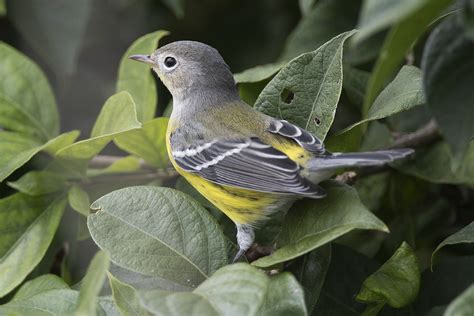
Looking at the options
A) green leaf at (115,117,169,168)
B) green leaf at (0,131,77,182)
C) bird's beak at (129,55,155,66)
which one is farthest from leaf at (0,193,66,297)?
bird's beak at (129,55,155,66)

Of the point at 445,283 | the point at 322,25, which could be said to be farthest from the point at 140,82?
the point at 445,283

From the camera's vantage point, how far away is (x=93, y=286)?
154 cm

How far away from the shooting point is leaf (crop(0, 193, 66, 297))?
230 cm

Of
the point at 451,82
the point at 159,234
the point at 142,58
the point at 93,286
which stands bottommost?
the point at 159,234

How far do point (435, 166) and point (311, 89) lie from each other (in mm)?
576

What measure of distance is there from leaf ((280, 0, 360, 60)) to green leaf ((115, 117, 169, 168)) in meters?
0.68

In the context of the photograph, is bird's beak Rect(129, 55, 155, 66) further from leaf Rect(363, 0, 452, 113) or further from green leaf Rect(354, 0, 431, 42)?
green leaf Rect(354, 0, 431, 42)

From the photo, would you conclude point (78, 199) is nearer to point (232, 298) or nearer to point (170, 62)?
point (170, 62)

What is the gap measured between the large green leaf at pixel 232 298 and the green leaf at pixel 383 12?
58 centimetres

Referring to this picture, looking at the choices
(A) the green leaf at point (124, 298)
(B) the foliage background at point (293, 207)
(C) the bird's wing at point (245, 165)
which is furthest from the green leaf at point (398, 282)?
(A) the green leaf at point (124, 298)

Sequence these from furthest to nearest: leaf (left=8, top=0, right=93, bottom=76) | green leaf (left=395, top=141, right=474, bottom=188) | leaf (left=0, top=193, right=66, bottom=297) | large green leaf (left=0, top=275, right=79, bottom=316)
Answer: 1. leaf (left=8, top=0, right=93, bottom=76)
2. green leaf (left=395, top=141, right=474, bottom=188)
3. leaf (left=0, top=193, right=66, bottom=297)
4. large green leaf (left=0, top=275, right=79, bottom=316)

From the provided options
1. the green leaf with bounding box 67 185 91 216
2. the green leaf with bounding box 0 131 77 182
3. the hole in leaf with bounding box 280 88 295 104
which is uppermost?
the hole in leaf with bounding box 280 88 295 104

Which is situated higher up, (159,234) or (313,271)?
(159,234)

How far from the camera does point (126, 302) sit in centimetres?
180
